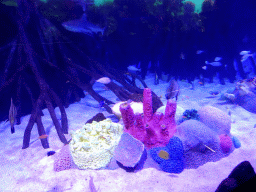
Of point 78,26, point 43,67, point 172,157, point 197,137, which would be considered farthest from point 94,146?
point 43,67

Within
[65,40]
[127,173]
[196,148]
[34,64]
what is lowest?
[127,173]

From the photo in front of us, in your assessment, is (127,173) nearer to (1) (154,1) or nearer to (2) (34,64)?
(2) (34,64)

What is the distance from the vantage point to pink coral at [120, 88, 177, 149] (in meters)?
2.92

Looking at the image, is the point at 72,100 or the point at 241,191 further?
the point at 72,100

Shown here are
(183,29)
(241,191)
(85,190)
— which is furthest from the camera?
(183,29)

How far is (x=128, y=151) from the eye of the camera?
2709mm

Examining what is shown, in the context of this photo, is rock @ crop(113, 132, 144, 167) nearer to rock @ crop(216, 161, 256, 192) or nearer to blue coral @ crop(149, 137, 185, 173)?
blue coral @ crop(149, 137, 185, 173)

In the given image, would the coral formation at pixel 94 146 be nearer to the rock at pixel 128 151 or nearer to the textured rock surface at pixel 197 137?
the rock at pixel 128 151

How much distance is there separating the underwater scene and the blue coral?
16 mm

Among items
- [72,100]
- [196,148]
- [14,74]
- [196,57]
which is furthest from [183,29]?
[14,74]

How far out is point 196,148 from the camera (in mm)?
2863

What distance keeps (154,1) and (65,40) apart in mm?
4286

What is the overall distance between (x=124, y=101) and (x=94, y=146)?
2150mm

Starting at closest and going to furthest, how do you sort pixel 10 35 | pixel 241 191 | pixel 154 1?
1. pixel 241 191
2. pixel 10 35
3. pixel 154 1
